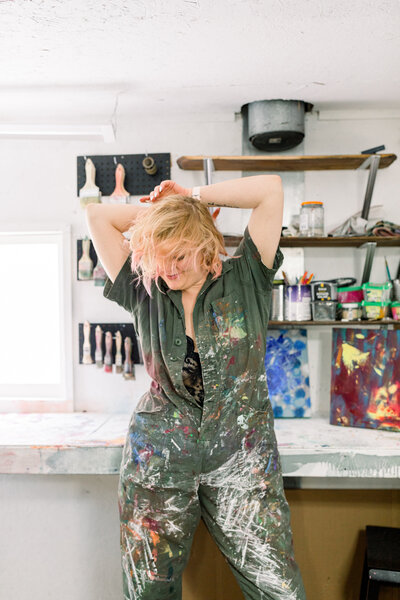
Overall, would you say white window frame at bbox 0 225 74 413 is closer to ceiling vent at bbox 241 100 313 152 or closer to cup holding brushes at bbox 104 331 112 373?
cup holding brushes at bbox 104 331 112 373

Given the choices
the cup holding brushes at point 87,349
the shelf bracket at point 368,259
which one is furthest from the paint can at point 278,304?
the cup holding brushes at point 87,349

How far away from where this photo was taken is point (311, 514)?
2.37m

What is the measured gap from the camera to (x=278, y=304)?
2420mm

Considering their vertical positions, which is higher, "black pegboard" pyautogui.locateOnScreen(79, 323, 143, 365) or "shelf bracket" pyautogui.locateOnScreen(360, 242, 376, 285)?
"shelf bracket" pyautogui.locateOnScreen(360, 242, 376, 285)

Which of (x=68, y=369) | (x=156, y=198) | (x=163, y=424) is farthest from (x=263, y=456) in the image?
(x=68, y=369)

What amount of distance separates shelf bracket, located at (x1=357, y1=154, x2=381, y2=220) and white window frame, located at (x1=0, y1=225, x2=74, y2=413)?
1565 mm

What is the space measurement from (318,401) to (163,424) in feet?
4.19

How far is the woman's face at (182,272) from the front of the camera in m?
1.48

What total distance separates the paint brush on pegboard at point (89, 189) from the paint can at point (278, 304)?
3.55 ft

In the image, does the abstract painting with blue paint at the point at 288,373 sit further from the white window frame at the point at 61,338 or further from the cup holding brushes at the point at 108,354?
the white window frame at the point at 61,338

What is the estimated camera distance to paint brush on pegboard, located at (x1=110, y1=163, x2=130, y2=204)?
8.75ft

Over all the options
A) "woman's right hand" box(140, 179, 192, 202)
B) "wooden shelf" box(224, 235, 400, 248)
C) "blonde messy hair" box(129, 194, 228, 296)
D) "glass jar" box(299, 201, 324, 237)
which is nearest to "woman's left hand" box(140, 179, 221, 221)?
"woman's right hand" box(140, 179, 192, 202)

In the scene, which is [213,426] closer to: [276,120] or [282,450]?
[282,450]

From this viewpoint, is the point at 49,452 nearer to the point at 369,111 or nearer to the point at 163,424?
the point at 163,424
